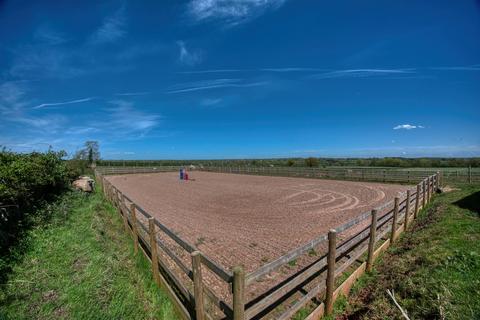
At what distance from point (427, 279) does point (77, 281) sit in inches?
208

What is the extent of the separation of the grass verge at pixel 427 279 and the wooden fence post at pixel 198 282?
1993 millimetres

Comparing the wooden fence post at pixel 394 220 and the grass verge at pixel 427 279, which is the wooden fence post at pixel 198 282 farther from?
the wooden fence post at pixel 394 220

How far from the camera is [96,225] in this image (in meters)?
6.28

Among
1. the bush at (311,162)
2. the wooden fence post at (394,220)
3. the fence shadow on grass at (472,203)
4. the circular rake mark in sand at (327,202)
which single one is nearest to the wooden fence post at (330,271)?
the wooden fence post at (394,220)

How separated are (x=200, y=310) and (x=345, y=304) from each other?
7.54 feet

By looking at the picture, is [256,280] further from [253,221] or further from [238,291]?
[253,221]

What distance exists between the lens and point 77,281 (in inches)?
140

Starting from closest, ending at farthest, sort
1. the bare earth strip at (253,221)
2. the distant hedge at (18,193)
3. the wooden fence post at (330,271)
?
the wooden fence post at (330,271), the distant hedge at (18,193), the bare earth strip at (253,221)

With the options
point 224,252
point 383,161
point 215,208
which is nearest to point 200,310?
point 224,252

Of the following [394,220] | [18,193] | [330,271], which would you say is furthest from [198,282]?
[18,193]

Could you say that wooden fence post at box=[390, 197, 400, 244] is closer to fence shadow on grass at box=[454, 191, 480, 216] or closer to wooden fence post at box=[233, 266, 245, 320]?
fence shadow on grass at box=[454, 191, 480, 216]

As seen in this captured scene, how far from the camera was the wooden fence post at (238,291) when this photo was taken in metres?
2.06

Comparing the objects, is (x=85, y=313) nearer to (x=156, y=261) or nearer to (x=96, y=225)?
(x=156, y=261)

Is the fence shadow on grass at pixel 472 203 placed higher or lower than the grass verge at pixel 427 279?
higher
